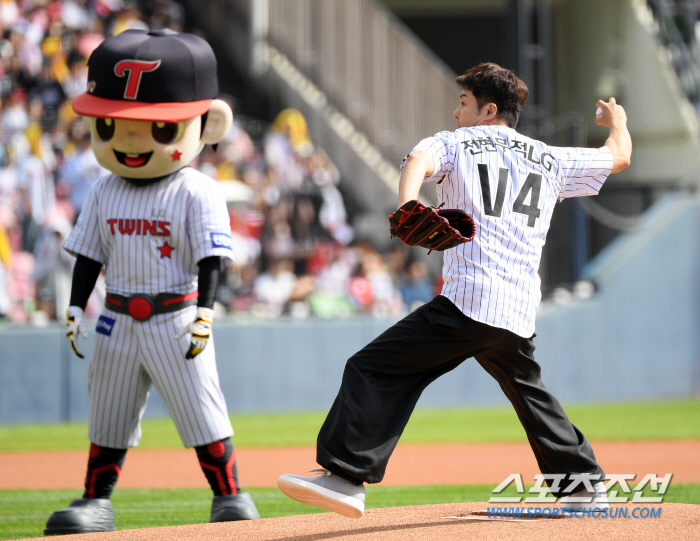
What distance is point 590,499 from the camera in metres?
3.66

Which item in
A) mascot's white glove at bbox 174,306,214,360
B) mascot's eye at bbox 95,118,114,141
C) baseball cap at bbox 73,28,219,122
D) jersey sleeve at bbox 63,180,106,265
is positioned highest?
baseball cap at bbox 73,28,219,122

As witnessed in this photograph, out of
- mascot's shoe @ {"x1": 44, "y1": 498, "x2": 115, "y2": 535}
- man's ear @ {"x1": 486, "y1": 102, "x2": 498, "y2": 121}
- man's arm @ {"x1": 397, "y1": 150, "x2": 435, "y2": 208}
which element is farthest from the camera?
mascot's shoe @ {"x1": 44, "y1": 498, "x2": 115, "y2": 535}

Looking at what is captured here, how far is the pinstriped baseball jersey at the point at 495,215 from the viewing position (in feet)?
11.4

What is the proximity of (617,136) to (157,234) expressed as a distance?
2036 mm

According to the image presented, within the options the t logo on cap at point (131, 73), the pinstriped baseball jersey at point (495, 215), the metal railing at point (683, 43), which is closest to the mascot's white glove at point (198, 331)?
the t logo on cap at point (131, 73)

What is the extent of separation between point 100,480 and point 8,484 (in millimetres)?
2346

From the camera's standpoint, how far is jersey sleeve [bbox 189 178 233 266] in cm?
425

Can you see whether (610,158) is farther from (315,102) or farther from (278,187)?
(315,102)

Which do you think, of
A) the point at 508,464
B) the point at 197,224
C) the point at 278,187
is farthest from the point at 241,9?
the point at 197,224

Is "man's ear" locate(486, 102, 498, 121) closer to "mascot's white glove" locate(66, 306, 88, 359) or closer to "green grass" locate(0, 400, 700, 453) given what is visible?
"mascot's white glove" locate(66, 306, 88, 359)

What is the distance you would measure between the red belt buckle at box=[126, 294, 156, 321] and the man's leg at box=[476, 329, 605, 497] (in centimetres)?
150

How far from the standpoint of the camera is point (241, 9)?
16078 mm

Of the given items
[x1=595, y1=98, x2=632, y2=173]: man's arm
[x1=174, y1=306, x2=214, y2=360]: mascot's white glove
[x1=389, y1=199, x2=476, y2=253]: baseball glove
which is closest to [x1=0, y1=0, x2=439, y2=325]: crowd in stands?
[x1=174, y1=306, x2=214, y2=360]: mascot's white glove

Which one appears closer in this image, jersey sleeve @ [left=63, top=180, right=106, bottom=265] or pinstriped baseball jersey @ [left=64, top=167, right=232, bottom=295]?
pinstriped baseball jersey @ [left=64, top=167, right=232, bottom=295]
